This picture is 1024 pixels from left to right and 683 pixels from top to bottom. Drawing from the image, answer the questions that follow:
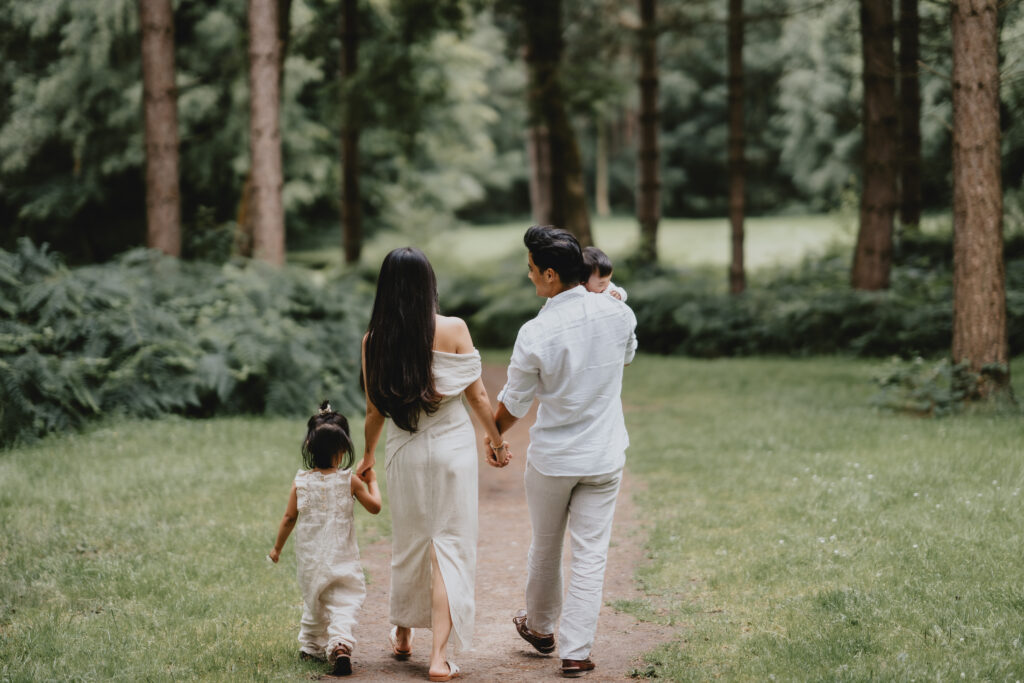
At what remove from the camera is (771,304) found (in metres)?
19.5

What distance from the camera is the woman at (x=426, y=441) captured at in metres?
4.82

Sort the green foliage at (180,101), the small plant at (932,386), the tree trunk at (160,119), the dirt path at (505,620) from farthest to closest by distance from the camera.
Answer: the green foliage at (180,101), the tree trunk at (160,119), the small plant at (932,386), the dirt path at (505,620)

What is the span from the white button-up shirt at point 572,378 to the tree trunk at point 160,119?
10255 mm

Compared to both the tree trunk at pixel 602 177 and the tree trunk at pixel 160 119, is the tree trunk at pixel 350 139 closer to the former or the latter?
the tree trunk at pixel 160 119

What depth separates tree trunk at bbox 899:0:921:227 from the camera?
17.9m

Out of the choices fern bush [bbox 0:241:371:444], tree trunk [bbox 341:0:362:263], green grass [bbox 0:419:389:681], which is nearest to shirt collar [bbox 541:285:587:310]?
green grass [bbox 0:419:389:681]

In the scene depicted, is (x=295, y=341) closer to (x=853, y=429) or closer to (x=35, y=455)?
(x=35, y=455)

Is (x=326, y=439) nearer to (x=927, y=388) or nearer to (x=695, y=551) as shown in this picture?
(x=695, y=551)

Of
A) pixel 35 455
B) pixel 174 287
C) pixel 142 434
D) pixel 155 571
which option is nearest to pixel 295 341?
pixel 174 287

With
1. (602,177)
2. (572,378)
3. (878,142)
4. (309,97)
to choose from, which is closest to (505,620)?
(572,378)

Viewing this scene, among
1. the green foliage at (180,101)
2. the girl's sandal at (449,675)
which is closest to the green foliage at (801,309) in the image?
the green foliage at (180,101)

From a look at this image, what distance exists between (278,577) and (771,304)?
48.6ft

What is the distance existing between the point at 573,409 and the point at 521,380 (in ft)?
0.97

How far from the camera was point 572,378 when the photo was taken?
15.7 feet
